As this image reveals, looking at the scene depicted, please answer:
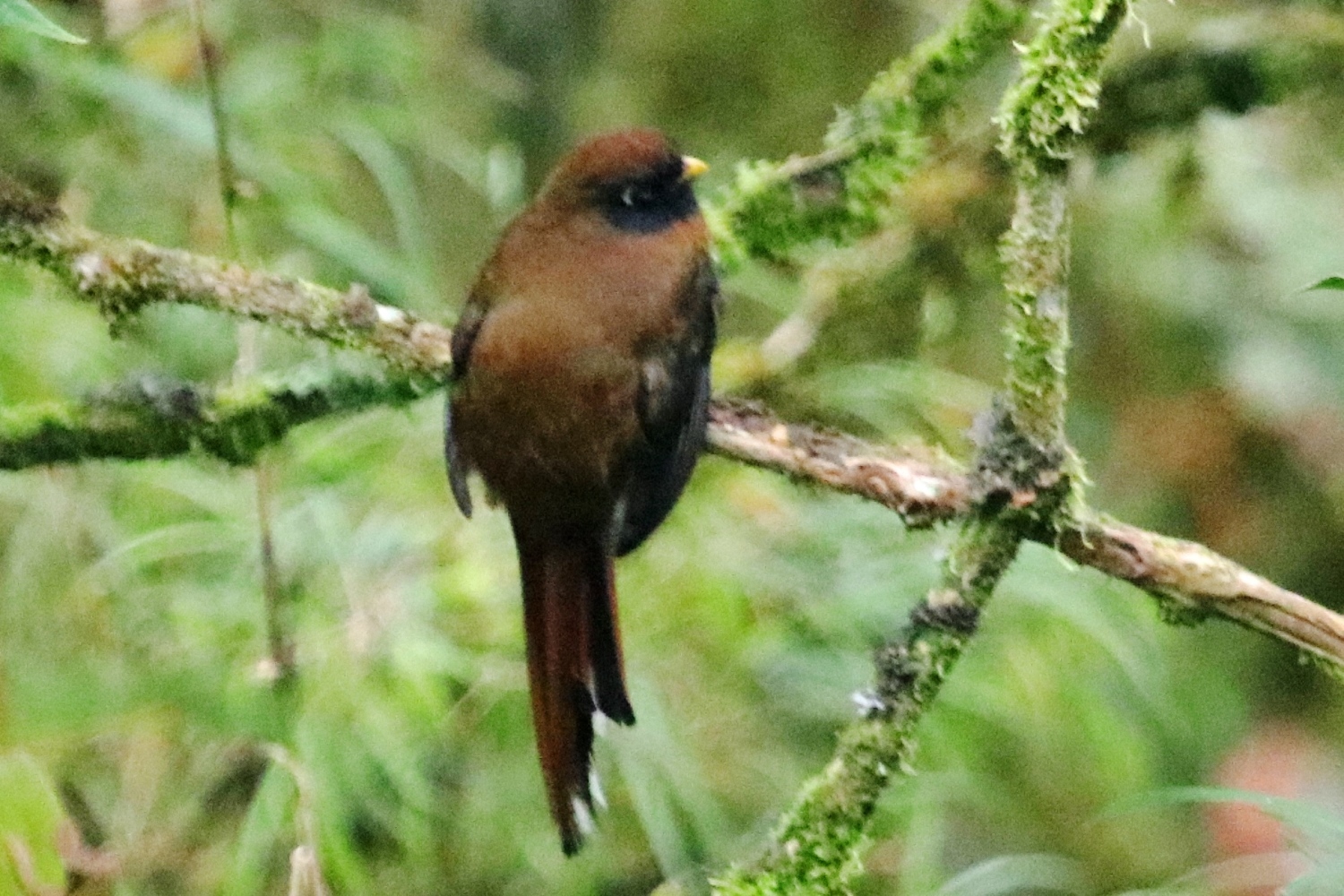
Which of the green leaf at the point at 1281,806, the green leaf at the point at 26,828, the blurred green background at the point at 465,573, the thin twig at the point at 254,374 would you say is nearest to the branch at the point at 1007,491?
the blurred green background at the point at 465,573

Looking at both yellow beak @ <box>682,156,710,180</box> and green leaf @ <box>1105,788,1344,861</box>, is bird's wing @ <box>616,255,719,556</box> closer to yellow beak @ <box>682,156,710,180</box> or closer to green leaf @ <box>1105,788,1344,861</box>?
yellow beak @ <box>682,156,710,180</box>

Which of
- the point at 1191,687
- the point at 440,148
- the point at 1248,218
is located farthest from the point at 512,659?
the point at 1248,218

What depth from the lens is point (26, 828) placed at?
49.6 inches

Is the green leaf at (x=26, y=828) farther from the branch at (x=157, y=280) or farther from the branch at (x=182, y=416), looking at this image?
the branch at (x=157, y=280)

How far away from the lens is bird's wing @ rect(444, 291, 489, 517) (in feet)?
4.80

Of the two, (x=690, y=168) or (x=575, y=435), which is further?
(x=690, y=168)

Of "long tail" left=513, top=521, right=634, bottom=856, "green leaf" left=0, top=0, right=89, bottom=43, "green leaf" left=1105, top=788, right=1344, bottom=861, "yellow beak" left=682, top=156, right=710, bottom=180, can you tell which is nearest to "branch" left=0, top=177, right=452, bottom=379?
"long tail" left=513, top=521, right=634, bottom=856

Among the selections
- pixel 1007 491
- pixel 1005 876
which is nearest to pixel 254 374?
pixel 1007 491

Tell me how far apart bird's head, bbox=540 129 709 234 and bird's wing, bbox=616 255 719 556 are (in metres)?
0.15

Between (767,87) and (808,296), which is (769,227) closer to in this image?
(808,296)

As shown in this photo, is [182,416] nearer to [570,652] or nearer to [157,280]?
[157,280]

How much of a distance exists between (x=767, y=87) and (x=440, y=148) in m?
1.08

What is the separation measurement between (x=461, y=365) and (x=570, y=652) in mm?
311

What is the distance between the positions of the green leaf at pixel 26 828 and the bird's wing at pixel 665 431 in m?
0.58
